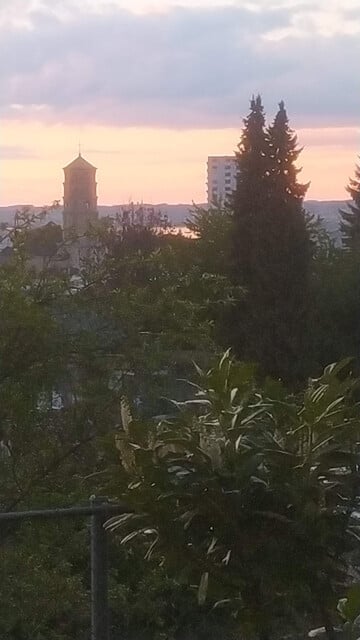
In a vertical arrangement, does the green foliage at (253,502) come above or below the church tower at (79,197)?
below

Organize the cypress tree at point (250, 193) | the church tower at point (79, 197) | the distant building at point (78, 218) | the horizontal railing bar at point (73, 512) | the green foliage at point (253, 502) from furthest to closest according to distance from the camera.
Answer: the cypress tree at point (250, 193) → the church tower at point (79, 197) → the distant building at point (78, 218) → the horizontal railing bar at point (73, 512) → the green foliage at point (253, 502)

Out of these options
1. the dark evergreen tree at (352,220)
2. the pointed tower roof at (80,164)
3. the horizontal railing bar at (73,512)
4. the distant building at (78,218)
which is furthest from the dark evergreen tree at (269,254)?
the horizontal railing bar at (73,512)

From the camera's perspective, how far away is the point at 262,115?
987 inches

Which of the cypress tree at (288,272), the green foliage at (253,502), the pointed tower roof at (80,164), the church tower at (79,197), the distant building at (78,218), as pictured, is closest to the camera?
the green foliage at (253,502)

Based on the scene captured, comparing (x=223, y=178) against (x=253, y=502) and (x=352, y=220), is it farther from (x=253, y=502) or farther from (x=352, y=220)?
(x=253, y=502)

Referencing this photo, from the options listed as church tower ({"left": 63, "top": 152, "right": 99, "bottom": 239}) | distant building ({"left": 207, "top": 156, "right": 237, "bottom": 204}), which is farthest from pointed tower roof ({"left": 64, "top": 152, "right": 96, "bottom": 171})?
distant building ({"left": 207, "top": 156, "right": 237, "bottom": 204})

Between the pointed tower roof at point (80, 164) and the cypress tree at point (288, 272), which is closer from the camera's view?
the pointed tower roof at point (80, 164)

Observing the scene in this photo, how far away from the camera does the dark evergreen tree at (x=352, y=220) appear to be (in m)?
27.6

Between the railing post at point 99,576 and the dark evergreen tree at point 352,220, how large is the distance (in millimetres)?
23994

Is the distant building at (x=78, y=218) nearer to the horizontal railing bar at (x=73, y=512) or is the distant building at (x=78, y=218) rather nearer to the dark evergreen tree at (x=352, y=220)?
the horizontal railing bar at (x=73, y=512)

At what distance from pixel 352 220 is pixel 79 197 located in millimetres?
24723

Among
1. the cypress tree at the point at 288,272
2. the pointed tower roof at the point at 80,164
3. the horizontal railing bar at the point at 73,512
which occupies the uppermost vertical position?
the pointed tower roof at the point at 80,164

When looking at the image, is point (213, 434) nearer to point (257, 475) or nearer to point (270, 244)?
point (257, 475)

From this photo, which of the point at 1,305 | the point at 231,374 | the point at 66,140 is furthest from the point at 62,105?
the point at 231,374
